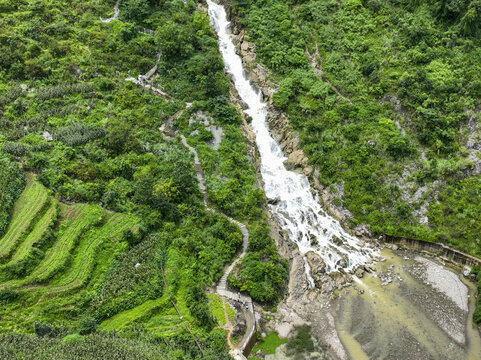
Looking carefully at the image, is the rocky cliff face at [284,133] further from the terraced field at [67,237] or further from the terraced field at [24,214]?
the terraced field at [24,214]

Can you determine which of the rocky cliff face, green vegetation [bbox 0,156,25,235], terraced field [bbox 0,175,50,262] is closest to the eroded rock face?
the rocky cliff face

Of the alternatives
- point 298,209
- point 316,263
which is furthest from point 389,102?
point 316,263

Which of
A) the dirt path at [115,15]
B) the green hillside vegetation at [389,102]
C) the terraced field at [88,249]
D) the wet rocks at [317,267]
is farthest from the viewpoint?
the dirt path at [115,15]

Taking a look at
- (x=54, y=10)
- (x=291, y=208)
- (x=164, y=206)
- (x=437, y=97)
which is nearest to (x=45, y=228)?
(x=164, y=206)

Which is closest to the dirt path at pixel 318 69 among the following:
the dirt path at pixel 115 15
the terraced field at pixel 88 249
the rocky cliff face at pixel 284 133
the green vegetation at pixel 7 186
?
the rocky cliff face at pixel 284 133

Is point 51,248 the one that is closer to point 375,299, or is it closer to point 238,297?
point 238,297
